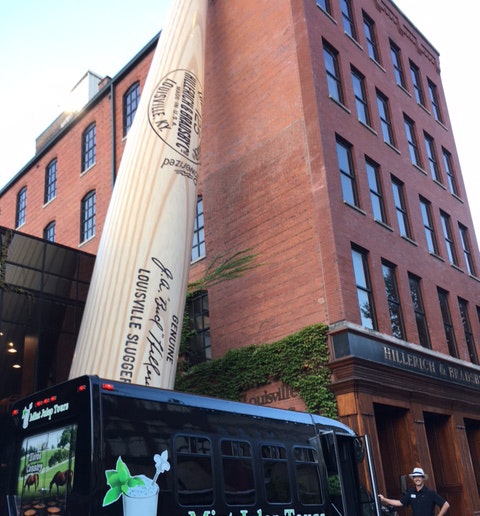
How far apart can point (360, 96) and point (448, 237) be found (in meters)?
6.92

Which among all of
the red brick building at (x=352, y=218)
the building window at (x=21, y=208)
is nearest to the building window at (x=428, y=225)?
the red brick building at (x=352, y=218)

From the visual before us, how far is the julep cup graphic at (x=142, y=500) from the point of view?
6918 millimetres

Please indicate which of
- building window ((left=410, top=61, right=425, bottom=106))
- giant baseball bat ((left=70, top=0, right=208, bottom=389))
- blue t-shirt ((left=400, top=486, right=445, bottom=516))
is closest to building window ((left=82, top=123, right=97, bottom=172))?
giant baseball bat ((left=70, top=0, right=208, bottom=389))

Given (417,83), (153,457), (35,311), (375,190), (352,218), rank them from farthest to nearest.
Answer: (417,83) < (375,190) < (352,218) < (35,311) < (153,457)

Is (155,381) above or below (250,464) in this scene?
above

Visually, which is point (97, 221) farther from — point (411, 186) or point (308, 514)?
point (308, 514)

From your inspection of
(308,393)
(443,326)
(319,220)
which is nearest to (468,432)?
(443,326)

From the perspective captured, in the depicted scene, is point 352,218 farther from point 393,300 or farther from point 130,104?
point 130,104

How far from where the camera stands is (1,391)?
16.4 meters

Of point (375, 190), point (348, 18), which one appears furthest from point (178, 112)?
point (348, 18)

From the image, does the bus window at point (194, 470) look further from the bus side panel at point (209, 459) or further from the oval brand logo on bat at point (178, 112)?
the oval brand logo on bat at point (178, 112)

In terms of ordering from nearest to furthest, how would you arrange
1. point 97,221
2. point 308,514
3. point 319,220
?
point 308,514 → point 319,220 → point 97,221

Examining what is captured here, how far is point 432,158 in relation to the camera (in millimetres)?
26750

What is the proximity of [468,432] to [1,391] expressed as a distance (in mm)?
15797
